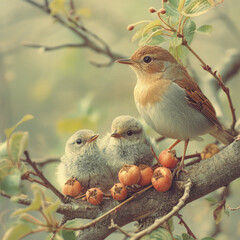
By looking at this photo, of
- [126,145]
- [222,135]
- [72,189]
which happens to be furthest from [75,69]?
[72,189]

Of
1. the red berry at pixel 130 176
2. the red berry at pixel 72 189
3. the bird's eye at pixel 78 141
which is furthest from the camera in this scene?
the bird's eye at pixel 78 141

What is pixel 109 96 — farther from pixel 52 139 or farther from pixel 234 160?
pixel 234 160

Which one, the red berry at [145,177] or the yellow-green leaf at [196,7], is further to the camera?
the red berry at [145,177]

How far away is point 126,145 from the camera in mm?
1648

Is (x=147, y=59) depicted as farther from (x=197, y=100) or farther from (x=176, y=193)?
(x=176, y=193)

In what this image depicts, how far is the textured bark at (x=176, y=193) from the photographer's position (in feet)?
4.09

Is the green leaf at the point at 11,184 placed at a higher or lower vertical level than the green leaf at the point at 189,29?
lower

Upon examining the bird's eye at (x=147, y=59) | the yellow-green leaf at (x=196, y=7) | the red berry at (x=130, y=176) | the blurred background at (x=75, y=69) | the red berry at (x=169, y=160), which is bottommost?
the blurred background at (x=75, y=69)

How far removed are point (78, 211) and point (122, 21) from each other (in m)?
2.63

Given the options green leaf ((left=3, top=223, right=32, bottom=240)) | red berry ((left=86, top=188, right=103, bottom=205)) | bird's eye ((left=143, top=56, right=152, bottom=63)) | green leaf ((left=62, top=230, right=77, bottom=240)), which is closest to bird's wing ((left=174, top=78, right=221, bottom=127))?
bird's eye ((left=143, top=56, right=152, bottom=63))

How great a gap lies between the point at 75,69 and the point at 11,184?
268cm

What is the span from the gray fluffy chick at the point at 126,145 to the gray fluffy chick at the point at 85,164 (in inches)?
1.5

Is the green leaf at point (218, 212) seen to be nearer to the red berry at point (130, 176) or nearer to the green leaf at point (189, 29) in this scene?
the red berry at point (130, 176)

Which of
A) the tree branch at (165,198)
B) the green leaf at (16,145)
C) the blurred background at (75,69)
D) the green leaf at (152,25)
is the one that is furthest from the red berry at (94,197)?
the blurred background at (75,69)
